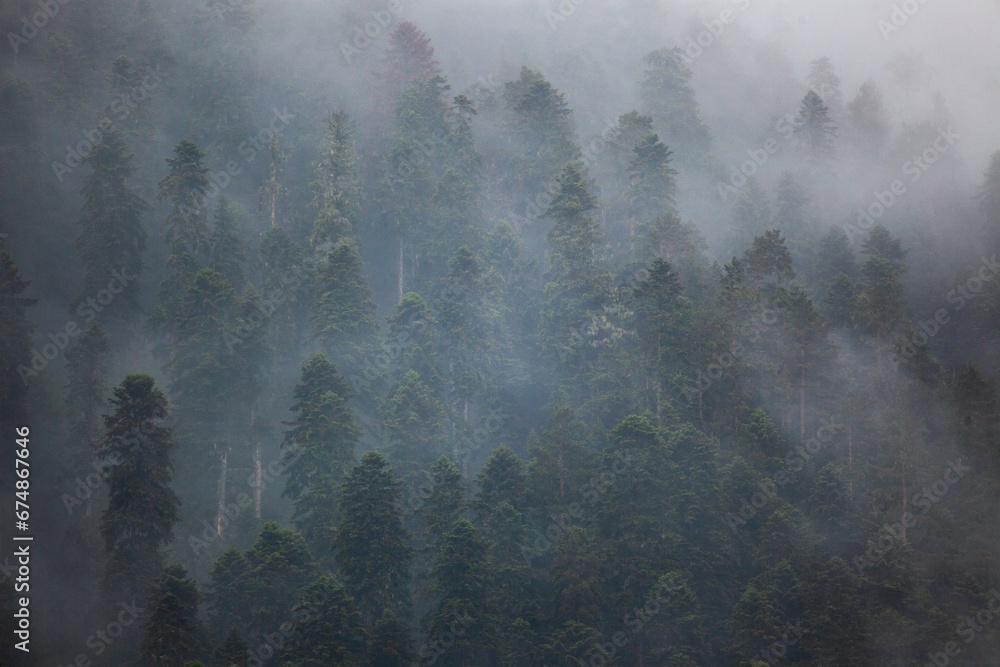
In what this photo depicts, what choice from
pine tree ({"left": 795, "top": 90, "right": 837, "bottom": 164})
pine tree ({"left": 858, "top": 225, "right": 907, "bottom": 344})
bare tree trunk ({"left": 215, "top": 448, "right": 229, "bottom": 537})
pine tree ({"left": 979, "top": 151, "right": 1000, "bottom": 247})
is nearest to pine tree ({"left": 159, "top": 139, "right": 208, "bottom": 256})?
bare tree trunk ({"left": 215, "top": 448, "right": 229, "bottom": 537})

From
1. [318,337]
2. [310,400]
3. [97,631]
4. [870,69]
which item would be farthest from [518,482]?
[870,69]

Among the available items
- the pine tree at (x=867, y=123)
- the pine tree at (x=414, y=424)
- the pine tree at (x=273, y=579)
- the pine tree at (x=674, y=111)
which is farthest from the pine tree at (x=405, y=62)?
the pine tree at (x=273, y=579)

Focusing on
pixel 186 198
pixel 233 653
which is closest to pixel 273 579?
pixel 233 653

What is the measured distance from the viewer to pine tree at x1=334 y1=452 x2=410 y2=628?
49.6 metres

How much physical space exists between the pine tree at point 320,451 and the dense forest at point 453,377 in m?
0.25

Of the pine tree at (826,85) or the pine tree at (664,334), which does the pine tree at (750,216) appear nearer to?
the pine tree at (664,334)

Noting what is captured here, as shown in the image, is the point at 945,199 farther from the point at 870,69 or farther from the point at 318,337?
the point at 318,337

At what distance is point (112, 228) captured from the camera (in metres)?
70.2

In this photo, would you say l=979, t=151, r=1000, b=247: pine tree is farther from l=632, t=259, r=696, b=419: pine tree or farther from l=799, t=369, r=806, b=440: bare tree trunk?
l=632, t=259, r=696, b=419: pine tree

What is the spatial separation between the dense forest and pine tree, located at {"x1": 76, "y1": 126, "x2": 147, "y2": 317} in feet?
0.92

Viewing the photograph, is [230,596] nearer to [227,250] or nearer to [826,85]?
[227,250]

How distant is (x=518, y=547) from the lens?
53531 millimetres

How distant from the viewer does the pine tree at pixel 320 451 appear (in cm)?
5425

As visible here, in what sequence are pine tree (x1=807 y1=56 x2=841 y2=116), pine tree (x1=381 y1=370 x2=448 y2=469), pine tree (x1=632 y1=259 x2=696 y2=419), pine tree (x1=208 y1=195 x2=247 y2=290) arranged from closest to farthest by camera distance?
1. pine tree (x1=381 y1=370 x2=448 y2=469)
2. pine tree (x1=632 y1=259 x2=696 y2=419)
3. pine tree (x1=208 y1=195 x2=247 y2=290)
4. pine tree (x1=807 y1=56 x2=841 y2=116)
